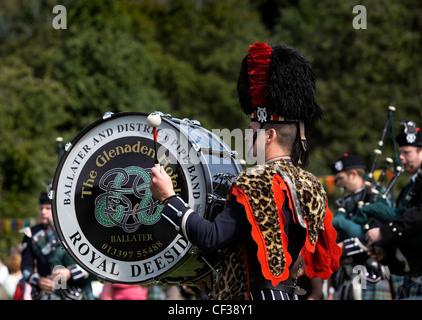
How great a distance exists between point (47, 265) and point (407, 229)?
11.7ft

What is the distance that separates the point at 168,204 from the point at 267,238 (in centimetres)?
47

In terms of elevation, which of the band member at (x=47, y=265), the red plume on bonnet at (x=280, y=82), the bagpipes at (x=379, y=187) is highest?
the red plume on bonnet at (x=280, y=82)

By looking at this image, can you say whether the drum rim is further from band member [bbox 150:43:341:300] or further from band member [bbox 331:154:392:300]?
band member [bbox 331:154:392:300]

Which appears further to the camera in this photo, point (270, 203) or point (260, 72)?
point (260, 72)

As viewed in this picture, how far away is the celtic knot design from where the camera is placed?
3662mm

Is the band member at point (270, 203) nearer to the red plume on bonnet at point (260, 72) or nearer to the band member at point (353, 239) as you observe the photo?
the red plume on bonnet at point (260, 72)

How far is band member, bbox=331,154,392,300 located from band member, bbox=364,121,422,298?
1.46ft

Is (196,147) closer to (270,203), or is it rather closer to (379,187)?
(270,203)

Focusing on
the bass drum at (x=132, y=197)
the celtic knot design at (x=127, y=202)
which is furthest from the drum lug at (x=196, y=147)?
the celtic knot design at (x=127, y=202)

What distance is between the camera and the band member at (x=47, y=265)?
266 inches

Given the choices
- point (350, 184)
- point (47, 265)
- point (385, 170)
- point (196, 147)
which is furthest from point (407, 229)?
point (47, 265)

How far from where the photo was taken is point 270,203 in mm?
3168

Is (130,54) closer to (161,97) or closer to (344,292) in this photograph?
(161,97)

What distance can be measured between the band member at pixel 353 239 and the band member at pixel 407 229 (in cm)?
45
